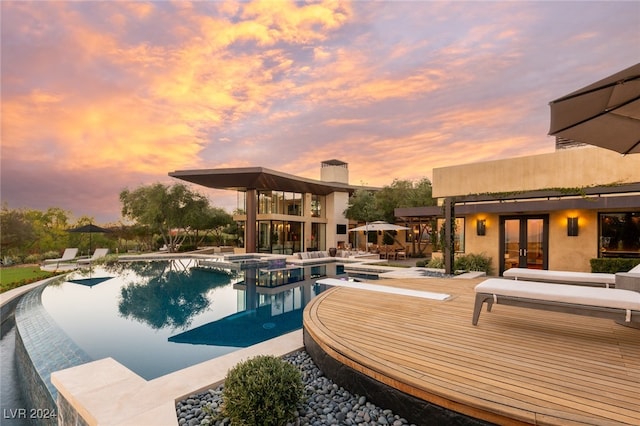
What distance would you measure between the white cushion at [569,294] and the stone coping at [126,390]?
339 cm

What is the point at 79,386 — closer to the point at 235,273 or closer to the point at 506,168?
the point at 235,273

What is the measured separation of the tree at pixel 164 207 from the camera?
76.8ft

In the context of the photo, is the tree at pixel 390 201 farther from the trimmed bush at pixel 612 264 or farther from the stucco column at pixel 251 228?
the trimmed bush at pixel 612 264

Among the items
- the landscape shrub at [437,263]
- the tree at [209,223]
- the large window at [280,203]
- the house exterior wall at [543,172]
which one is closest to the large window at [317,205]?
the large window at [280,203]

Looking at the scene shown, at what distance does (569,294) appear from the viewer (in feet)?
11.3

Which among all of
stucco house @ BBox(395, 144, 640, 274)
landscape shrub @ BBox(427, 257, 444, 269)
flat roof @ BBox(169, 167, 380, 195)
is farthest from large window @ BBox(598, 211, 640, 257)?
flat roof @ BBox(169, 167, 380, 195)

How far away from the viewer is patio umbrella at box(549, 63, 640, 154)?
294 centimetres

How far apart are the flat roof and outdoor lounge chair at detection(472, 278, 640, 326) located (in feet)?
53.6

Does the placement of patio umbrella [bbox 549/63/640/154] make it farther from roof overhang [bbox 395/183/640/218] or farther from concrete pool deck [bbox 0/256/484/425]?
roof overhang [bbox 395/183/640/218]

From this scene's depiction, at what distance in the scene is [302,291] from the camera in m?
10.9

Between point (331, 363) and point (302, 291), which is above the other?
point (331, 363)

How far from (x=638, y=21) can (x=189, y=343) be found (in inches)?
610

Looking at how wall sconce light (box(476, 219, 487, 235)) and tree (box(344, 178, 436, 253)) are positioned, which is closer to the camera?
wall sconce light (box(476, 219, 487, 235))

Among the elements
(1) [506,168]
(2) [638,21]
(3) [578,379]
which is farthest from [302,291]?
(2) [638,21]
